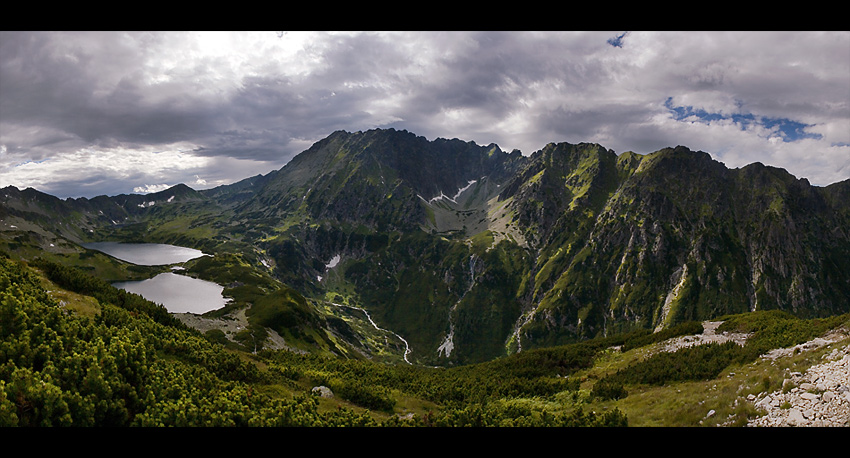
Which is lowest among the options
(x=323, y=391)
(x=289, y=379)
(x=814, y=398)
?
(x=323, y=391)

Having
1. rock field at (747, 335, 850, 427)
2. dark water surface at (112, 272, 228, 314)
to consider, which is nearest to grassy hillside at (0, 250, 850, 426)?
rock field at (747, 335, 850, 427)

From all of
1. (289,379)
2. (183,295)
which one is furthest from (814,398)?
(183,295)

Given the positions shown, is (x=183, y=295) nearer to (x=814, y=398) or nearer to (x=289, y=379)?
(x=289, y=379)

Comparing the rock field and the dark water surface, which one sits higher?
the rock field

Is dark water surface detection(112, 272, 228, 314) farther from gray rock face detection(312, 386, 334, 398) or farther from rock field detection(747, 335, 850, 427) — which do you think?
rock field detection(747, 335, 850, 427)

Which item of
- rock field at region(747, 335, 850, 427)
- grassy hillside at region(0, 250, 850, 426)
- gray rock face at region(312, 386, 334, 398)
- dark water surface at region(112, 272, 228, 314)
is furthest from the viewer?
dark water surface at region(112, 272, 228, 314)

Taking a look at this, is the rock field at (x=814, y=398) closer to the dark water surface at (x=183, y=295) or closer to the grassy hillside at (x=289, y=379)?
the grassy hillside at (x=289, y=379)

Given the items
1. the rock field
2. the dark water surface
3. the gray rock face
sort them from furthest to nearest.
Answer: the dark water surface
the gray rock face
the rock field
